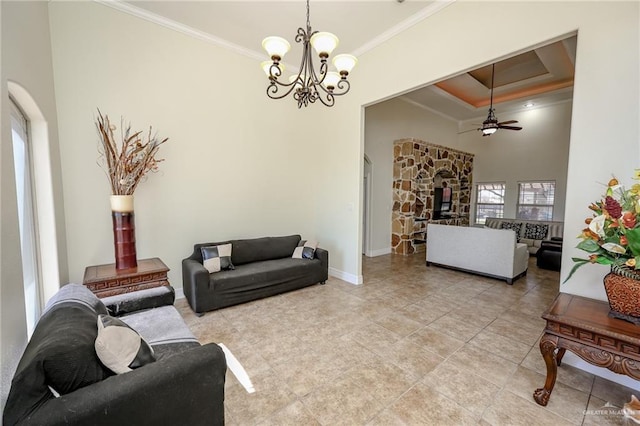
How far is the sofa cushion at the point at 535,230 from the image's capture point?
21.4 ft

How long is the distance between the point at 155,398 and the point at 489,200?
959cm

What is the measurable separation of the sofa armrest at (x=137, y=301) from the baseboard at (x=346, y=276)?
2721mm

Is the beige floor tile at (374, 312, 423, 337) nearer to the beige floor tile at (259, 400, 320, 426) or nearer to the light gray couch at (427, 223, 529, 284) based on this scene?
the beige floor tile at (259, 400, 320, 426)

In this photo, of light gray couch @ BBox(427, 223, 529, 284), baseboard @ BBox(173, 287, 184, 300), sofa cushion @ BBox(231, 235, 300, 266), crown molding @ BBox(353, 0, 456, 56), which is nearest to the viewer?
crown molding @ BBox(353, 0, 456, 56)

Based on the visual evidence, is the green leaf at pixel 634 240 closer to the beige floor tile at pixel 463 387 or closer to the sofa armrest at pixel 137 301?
the beige floor tile at pixel 463 387

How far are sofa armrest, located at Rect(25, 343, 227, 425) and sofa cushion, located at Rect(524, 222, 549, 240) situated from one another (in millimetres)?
7987

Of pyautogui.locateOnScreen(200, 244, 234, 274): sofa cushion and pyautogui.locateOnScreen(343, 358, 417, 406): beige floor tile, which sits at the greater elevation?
pyautogui.locateOnScreen(200, 244, 234, 274): sofa cushion

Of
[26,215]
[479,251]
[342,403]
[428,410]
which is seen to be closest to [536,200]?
[479,251]

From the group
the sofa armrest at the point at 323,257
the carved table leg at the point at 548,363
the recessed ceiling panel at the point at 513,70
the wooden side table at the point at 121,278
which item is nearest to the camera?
the carved table leg at the point at 548,363

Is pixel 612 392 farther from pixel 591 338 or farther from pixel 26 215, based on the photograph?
pixel 26 215

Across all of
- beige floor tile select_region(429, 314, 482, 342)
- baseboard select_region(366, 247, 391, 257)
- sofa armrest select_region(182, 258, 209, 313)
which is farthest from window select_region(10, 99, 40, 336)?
baseboard select_region(366, 247, 391, 257)

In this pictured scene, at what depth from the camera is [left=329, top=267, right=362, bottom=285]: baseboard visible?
428 cm

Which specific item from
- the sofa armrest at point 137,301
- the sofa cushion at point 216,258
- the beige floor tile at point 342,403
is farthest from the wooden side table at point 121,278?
the beige floor tile at point 342,403

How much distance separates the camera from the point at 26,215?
203 cm
